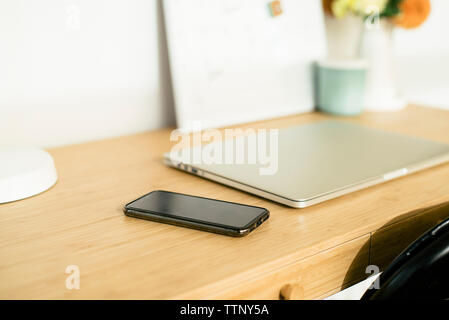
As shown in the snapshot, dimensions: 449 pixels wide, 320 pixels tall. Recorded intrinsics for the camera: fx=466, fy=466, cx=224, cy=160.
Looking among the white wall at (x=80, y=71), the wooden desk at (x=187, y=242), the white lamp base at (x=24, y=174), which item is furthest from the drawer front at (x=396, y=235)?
the white wall at (x=80, y=71)

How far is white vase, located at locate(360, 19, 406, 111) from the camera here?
1.31 metres

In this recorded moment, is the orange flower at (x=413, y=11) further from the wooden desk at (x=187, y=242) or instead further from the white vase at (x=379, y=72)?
the wooden desk at (x=187, y=242)

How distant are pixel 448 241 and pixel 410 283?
63 millimetres

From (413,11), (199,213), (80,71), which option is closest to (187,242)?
(199,213)

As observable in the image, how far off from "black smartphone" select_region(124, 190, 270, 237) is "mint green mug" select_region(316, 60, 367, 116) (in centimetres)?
69

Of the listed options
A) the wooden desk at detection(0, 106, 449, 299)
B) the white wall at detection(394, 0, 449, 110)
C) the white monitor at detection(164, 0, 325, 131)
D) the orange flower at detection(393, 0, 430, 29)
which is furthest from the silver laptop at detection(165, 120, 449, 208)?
the white wall at detection(394, 0, 449, 110)

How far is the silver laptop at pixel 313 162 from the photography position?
71 cm

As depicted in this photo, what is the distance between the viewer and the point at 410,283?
517mm

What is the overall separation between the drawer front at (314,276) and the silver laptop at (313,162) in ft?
0.32

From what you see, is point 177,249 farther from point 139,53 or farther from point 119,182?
point 139,53

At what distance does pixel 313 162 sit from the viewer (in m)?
0.81

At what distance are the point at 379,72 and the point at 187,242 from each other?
968 mm

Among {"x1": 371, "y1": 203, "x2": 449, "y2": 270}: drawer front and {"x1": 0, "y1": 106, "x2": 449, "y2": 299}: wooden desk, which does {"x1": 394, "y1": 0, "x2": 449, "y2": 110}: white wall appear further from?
{"x1": 371, "y1": 203, "x2": 449, "y2": 270}: drawer front
